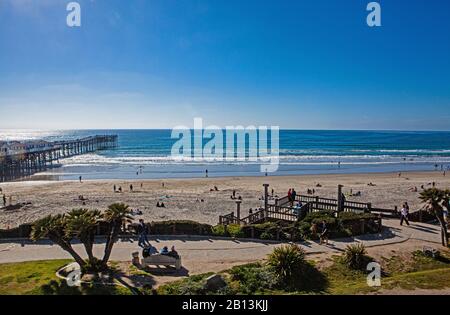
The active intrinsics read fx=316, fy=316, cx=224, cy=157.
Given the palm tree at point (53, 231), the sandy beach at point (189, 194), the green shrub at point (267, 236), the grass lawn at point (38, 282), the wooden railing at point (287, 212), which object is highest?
the palm tree at point (53, 231)

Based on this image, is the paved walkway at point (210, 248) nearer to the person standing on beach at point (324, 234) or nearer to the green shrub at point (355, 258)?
the person standing on beach at point (324, 234)

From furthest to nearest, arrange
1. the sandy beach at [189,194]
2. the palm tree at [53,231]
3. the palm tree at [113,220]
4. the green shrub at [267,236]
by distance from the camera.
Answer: the sandy beach at [189,194], the green shrub at [267,236], the palm tree at [113,220], the palm tree at [53,231]

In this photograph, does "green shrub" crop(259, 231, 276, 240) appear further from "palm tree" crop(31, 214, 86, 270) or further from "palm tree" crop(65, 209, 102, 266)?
"palm tree" crop(31, 214, 86, 270)

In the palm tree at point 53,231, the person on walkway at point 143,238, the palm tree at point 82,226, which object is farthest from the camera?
the person on walkway at point 143,238

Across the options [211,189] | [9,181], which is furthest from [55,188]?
[211,189]

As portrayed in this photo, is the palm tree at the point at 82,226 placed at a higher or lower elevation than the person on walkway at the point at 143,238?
higher

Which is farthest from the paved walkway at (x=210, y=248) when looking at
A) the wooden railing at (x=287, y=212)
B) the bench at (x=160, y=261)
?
the wooden railing at (x=287, y=212)
